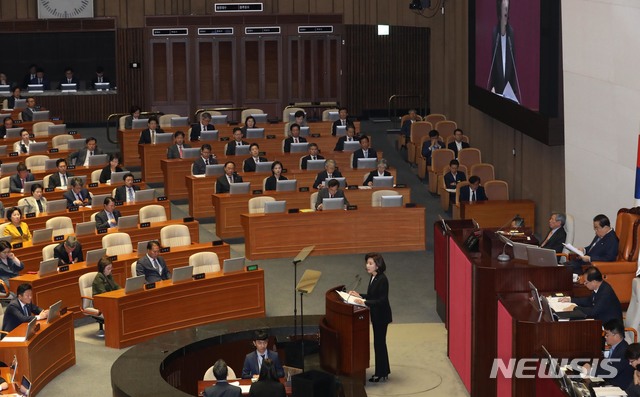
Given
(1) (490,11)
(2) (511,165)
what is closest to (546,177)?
(2) (511,165)

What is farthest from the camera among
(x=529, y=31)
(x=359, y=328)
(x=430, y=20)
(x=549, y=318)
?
(x=430, y=20)

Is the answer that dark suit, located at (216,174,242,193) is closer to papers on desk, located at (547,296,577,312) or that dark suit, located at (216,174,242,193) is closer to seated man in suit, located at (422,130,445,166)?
seated man in suit, located at (422,130,445,166)

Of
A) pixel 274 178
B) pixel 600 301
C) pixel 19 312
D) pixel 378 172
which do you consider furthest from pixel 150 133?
pixel 600 301

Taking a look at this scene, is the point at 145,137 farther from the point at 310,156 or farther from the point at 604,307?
the point at 604,307

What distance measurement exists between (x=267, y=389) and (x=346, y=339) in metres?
2.08

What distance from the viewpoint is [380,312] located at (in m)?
12.9

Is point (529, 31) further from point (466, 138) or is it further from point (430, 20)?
point (430, 20)

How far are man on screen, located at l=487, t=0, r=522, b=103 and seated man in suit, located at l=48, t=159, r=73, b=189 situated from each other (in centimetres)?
761

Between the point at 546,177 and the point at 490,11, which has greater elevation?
the point at 490,11

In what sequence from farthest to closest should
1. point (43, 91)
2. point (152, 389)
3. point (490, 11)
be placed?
point (43, 91) → point (490, 11) → point (152, 389)

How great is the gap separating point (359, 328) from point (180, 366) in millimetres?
2016

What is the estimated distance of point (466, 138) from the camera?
22781 mm

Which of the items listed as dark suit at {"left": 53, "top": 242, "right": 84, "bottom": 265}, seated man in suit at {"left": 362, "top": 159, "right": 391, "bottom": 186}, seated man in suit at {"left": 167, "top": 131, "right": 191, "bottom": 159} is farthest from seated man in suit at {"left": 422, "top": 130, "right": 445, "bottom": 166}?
dark suit at {"left": 53, "top": 242, "right": 84, "bottom": 265}

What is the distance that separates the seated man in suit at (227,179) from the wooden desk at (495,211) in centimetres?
386
